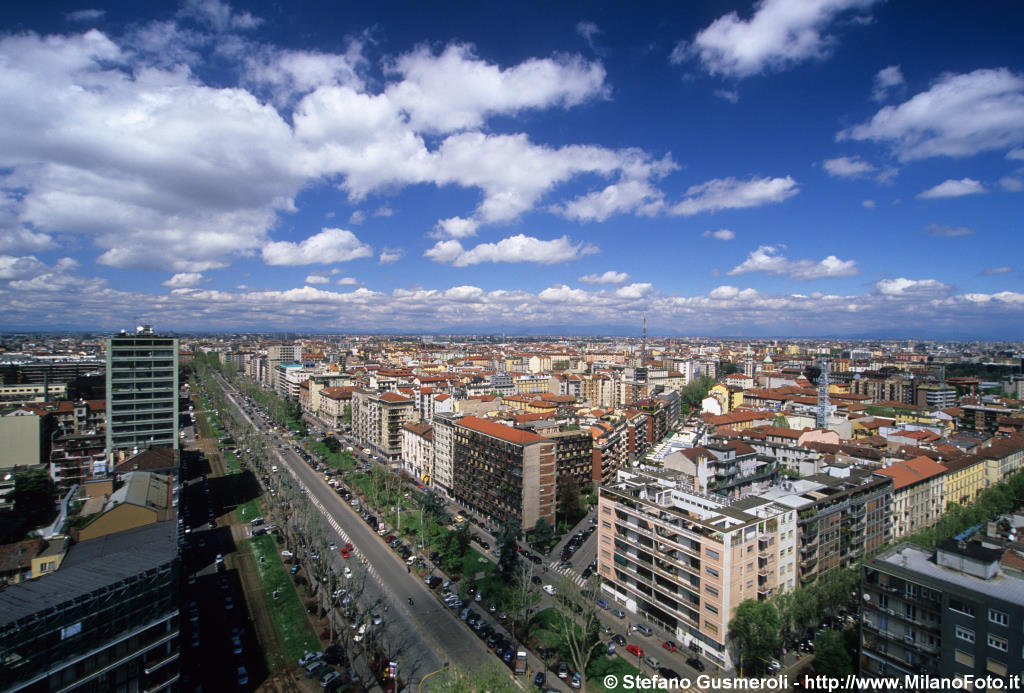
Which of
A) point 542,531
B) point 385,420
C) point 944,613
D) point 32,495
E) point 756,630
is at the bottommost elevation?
point 542,531

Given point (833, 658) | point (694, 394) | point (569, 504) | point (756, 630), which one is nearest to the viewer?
point (833, 658)

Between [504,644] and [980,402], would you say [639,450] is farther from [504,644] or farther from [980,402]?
[980,402]

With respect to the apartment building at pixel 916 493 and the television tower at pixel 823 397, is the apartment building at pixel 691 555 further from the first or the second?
the television tower at pixel 823 397

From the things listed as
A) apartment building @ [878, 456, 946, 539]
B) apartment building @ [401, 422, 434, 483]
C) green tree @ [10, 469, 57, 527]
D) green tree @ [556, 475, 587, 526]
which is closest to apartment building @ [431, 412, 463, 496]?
apartment building @ [401, 422, 434, 483]

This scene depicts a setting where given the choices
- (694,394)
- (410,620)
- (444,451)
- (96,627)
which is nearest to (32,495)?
(444,451)

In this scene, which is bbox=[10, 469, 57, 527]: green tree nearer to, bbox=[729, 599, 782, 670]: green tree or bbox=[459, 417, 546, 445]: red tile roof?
bbox=[459, 417, 546, 445]: red tile roof

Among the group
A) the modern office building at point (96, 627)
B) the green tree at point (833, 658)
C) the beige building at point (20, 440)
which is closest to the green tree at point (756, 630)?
the green tree at point (833, 658)

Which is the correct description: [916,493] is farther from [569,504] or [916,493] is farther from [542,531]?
[542,531]
